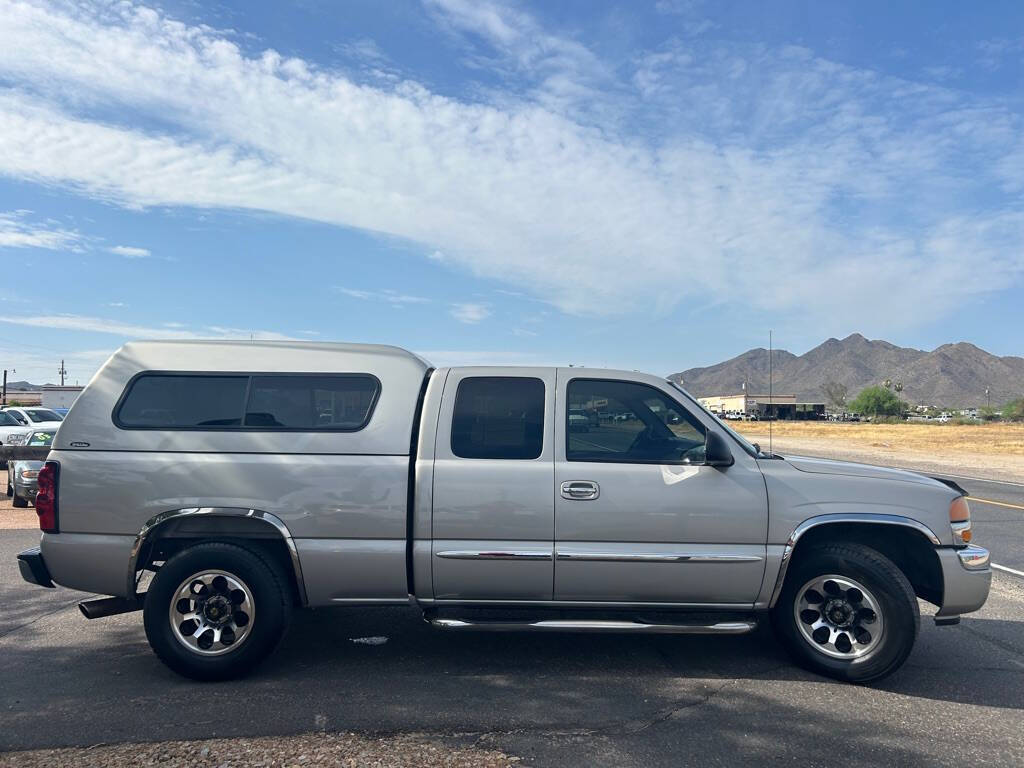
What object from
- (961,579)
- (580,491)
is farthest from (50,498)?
(961,579)

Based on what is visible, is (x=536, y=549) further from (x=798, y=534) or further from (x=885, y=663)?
(x=885, y=663)

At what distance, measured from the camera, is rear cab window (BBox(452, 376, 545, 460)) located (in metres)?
5.00

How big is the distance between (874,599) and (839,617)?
24cm

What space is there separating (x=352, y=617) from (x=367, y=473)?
2019 millimetres

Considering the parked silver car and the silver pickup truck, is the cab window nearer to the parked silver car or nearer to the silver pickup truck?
the silver pickup truck

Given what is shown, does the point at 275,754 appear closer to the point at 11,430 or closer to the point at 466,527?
the point at 466,527

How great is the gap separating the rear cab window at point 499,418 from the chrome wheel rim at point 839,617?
1.94 meters

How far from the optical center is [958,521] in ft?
16.3

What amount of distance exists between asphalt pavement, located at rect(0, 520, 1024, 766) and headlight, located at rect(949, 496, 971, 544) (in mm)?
901

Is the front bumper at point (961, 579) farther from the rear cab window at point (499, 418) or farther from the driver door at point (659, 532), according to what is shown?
the rear cab window at point (499, 418)

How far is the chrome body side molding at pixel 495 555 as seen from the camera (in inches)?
190

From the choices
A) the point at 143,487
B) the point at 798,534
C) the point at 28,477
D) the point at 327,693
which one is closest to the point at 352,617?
the point at 327,693

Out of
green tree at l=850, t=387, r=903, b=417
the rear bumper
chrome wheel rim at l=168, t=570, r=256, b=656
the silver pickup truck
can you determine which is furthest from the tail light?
green tree at l=850, t=387, r=903, b=417

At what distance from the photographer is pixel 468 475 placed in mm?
4883
